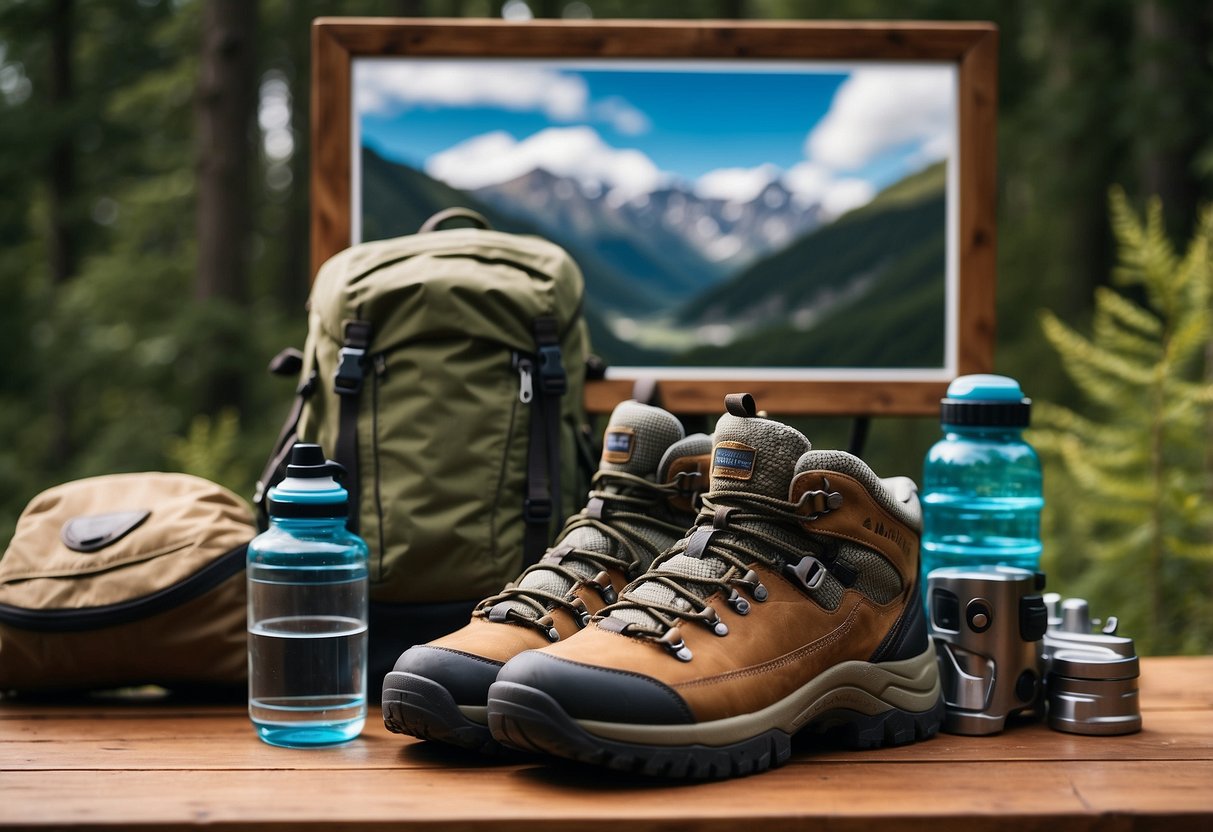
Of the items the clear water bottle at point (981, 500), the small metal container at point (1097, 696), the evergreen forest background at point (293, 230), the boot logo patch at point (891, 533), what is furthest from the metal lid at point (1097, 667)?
the evergreen forest background at point (293, 230)

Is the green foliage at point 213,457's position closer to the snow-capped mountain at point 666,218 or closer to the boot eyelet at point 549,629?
the snow-capped mountain at point 666,218

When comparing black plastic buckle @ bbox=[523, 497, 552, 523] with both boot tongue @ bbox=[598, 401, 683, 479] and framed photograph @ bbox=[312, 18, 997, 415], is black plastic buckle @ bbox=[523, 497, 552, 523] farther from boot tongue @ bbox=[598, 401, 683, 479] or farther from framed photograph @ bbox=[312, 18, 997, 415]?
framed photograph @ bbox=[312, 18, 997, 415]

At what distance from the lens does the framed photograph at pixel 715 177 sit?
2.60m

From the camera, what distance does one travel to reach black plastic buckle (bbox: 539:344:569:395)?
6.63 feet

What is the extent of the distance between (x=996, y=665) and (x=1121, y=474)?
279 cm

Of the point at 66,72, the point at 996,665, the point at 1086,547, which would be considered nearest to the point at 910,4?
the point at 1086,547

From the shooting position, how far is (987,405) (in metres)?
1.98

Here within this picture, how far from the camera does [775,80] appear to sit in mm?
2686

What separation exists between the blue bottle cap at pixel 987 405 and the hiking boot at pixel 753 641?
289 millimetres

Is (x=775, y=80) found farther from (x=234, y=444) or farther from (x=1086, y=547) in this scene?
(x=234, y=444)

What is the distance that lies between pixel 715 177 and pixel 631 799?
5.93 ft

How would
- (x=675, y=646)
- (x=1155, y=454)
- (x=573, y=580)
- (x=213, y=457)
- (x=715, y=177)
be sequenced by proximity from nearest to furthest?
1. (x=675, y=646)
2. (x=573, y=580)
3. (x=715, y=177)
4. (x=1155, y=454)
5. (x=213, y=457)

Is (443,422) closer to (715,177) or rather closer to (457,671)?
(457,671)

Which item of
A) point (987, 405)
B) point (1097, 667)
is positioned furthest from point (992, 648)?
point (987, 405)
